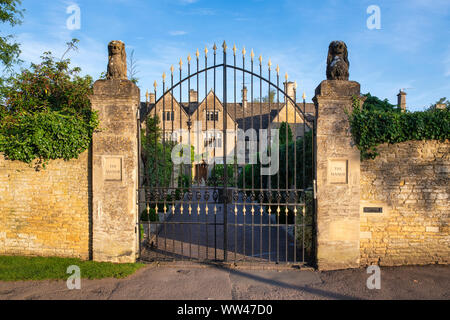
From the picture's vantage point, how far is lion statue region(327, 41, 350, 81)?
5805 millimetres

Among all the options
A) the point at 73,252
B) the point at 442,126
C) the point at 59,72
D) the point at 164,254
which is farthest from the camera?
the point at 59,72

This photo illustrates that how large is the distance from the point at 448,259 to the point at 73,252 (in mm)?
7890

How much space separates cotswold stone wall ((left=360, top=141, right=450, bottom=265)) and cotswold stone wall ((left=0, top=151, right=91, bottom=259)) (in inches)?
232

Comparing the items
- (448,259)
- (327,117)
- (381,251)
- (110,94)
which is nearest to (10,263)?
(110,94)

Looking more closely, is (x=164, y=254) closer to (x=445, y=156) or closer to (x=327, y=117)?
(x=327, y=117)

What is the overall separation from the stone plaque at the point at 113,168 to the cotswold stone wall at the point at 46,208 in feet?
1.61

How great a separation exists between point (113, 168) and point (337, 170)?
4598mm

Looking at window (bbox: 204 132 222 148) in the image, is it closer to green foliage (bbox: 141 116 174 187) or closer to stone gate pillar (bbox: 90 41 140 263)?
green foliage (bbox: 141 116 174 187)

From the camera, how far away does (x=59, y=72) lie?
7879mm

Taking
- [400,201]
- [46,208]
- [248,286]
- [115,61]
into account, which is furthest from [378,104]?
[46,208]

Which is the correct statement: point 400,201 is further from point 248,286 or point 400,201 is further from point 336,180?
point 248,286

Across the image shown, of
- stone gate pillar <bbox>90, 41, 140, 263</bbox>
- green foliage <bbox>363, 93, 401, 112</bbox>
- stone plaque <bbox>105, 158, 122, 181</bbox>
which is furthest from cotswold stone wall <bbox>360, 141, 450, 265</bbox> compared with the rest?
stone plaque <bbox>105, 158, 122, 181</bbox>

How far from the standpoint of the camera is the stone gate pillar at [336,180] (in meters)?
5.68

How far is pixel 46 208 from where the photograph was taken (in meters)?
6.09
